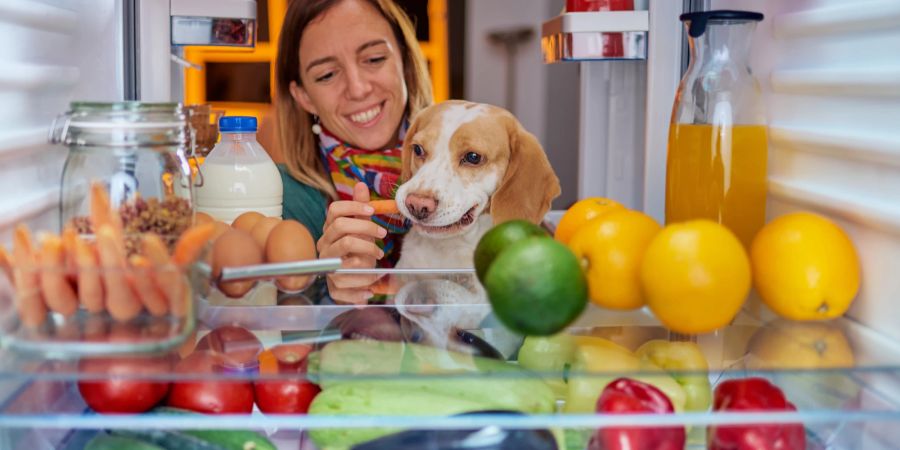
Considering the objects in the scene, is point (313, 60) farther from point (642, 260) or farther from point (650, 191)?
point (642, 260)

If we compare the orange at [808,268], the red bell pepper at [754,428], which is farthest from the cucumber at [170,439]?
Answer: the orange at [808,268]

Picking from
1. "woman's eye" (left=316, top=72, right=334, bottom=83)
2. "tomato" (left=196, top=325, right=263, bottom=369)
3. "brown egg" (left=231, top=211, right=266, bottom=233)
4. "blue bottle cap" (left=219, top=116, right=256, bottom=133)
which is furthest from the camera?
"woman's eye" (left=316, top=72, right=334, bottom=83)

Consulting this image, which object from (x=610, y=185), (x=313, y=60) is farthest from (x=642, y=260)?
(x=313, y=60)

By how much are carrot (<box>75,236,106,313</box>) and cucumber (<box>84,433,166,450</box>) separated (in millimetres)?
140

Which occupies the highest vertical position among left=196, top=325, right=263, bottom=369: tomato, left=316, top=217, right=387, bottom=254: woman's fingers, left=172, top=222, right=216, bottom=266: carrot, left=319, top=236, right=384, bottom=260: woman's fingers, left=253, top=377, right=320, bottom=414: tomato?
left=172, top=222, right=216, bottom=266: carrot

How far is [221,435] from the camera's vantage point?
3.23 ft

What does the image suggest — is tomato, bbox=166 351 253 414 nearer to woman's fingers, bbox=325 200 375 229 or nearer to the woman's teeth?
woman's fingers, bbox=325 200 375 229

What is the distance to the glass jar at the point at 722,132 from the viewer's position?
1.25 metres

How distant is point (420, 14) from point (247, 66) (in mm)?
331

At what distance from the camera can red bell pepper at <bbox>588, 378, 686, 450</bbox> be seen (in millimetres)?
916

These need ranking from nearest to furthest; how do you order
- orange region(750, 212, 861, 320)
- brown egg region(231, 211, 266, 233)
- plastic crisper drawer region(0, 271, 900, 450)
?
1. plastic crisper drawer region(0, 271, 900, 450)
2. orange region(750, 212, 861, 320)
3. brown egg region(231, 211, 266, 233)

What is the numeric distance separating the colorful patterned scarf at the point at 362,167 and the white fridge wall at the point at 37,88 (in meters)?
0.56

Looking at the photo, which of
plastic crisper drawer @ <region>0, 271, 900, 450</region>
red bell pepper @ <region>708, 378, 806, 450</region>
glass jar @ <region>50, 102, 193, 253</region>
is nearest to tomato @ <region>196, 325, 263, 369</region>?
plastic crisper drawer @ <region>0, 271, 900, 450</region>

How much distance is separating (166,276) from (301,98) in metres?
1.00
